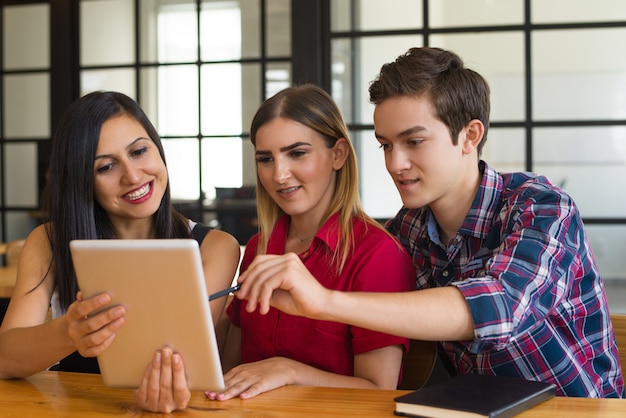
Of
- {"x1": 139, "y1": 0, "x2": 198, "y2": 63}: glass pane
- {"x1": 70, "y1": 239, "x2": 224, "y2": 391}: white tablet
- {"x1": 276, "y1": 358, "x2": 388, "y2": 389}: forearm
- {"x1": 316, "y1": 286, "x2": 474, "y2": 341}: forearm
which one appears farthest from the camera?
{"x1": 139, "y1": 0, "x2": 198, "y2": 63}: glass pane

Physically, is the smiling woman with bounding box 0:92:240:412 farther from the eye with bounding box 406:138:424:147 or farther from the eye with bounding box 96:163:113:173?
the eye with bounding box 406:138:424:147

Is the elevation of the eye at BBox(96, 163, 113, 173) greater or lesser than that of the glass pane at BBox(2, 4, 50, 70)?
lesser

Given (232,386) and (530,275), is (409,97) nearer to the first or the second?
(530,275)

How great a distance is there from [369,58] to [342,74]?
6.5 inches

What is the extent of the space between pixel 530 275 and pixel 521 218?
146 mm

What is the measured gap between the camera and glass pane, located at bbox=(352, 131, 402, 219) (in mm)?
4184

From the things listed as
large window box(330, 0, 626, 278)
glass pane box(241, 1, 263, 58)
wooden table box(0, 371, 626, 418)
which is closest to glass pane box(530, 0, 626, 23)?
large window box(330, 0, 626, 278)

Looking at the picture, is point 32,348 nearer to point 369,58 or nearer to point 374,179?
point 374,179

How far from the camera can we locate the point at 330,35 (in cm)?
419

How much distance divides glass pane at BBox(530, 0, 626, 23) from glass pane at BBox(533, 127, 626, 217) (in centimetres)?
54

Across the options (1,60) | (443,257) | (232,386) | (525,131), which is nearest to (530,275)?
(443,257)

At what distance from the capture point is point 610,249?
3906 mm

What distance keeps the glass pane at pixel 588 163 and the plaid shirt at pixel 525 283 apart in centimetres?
239

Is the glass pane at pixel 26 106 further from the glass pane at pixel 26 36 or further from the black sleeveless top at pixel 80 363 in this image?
the black sleeveless top at pixel 80 363
